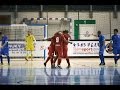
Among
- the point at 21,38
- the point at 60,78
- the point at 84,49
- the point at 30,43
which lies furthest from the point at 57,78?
the point at 21,38

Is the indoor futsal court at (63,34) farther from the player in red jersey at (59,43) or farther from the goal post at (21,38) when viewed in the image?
the player in red jersey at (59,43)

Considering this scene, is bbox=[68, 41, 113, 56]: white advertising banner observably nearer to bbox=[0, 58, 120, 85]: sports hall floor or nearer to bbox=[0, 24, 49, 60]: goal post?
bbox=[0, 24, 49, 60]: goal post

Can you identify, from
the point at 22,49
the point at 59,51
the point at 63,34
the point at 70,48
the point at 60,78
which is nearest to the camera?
the point at 60,78

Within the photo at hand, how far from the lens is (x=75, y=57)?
23.5 m

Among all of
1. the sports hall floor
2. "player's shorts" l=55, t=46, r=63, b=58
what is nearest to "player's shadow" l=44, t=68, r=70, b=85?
the sports hall floor

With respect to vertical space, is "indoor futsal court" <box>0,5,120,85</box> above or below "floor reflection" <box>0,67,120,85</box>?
above

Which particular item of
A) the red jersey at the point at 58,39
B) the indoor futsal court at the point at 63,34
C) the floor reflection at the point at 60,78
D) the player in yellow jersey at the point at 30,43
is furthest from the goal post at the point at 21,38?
the floor reflection at the point at 60,78

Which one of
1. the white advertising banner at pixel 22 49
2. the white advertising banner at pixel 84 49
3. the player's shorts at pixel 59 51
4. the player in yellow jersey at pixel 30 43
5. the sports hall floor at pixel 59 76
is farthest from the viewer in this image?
the white advertising banner at pixel 84 49

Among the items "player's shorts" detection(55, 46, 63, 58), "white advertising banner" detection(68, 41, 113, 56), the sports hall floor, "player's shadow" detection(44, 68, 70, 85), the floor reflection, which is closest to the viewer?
the floor reflection

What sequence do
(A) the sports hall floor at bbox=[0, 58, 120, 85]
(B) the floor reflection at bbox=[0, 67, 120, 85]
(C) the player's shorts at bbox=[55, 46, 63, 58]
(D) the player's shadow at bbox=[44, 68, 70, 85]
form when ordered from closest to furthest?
1. (B) the floor reflection at bbox=[0, 67, 120, 85]
2. (A) the sports hall floor at bbox=[0, 58, 120, 85]
3. (D) the player's shadow at bbox=[44, 68, 70, 85]
4. (C) the player's shorts at bbox=[55, 46, 63, 58]

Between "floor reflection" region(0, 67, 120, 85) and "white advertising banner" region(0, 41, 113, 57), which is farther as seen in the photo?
"white advertising banner" region(0, 41, 113, 57)

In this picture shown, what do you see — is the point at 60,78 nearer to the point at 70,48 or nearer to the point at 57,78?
the point at 57,78

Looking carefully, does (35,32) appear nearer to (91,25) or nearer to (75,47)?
(75,47)
